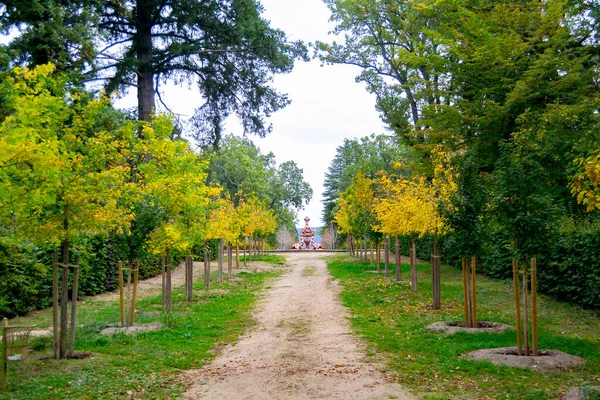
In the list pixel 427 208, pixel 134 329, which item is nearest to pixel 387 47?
pixel 427 208

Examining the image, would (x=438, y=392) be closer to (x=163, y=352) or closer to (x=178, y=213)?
(x=163, y=352)

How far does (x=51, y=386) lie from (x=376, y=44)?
25.7 metres

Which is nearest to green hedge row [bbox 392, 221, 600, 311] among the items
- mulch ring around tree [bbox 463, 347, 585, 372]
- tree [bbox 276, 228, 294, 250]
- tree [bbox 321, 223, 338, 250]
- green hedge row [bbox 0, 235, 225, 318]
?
mulch ring around tree [bbox 463, 347, 585, 372]

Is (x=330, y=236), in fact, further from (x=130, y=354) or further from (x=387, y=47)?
(x=130, y=354)

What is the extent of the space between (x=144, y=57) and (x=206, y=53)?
8.04ft

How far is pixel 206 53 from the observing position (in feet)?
69.1

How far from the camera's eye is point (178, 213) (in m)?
13.5

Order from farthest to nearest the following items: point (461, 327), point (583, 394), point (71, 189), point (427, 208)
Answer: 1. point (427, 208)
2. point (461, 327)
3. point (71, 189)
4. point (583, 394)

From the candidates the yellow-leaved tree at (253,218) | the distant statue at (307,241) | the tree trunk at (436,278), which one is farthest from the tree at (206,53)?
the distant statue at (307,241)

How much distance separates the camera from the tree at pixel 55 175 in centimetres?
621

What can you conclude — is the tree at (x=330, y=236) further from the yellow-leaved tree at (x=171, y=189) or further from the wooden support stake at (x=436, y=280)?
the yellow-leaved tree at (x=171, y=189)

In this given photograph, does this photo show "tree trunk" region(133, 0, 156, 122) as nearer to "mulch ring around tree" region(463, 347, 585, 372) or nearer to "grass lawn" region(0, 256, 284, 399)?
"grass lawn" region(0, 256, 284, 399)

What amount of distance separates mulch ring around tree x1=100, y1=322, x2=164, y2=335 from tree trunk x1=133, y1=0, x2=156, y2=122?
10843mm

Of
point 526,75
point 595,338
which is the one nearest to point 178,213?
point 595,338
